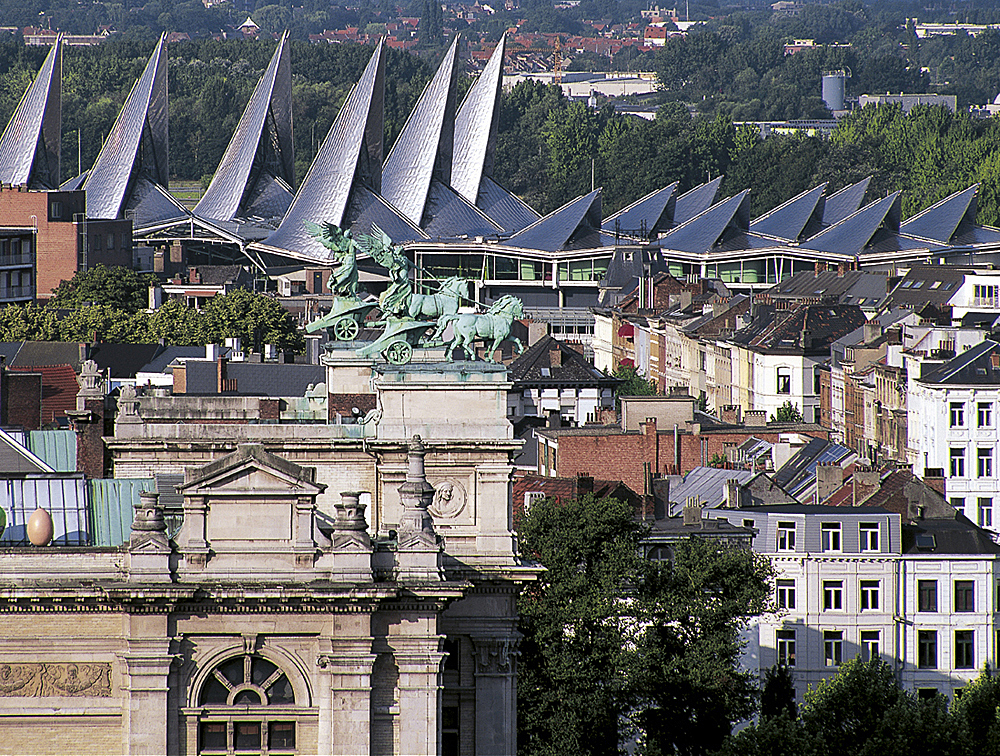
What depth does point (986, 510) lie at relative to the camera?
64.9m

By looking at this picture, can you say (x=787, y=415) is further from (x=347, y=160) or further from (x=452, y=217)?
(x=452, y=217)

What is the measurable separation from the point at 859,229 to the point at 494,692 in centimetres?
11379

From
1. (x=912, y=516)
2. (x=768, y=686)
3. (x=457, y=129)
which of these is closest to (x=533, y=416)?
(x=912, y=516)

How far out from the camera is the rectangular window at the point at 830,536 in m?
47.4

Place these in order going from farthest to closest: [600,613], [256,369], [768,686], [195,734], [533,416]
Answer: [533,416] → [256,369] → [768,686] → [600,613] → [195,734]

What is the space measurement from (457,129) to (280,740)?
5079 inches

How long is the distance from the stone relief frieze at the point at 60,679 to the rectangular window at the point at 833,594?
70.8ft

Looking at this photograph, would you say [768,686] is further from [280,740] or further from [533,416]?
[533,416]

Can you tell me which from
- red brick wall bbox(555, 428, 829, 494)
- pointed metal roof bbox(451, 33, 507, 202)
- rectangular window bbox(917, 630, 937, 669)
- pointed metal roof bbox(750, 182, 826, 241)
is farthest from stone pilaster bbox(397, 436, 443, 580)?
pointed metal roof bbox(451, 33, 507, 202)

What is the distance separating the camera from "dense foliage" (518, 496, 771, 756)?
36.9 m

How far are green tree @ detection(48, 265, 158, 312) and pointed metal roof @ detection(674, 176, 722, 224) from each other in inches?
2081

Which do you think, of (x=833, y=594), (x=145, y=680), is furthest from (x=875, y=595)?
(x=145, y=680)

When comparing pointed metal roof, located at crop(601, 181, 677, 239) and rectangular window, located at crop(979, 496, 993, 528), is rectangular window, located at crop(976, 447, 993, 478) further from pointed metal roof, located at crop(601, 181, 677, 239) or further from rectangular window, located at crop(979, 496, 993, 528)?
pointed metal roof, located at crop(601, 181, 677, 239)

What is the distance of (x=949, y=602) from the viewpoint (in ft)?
157
